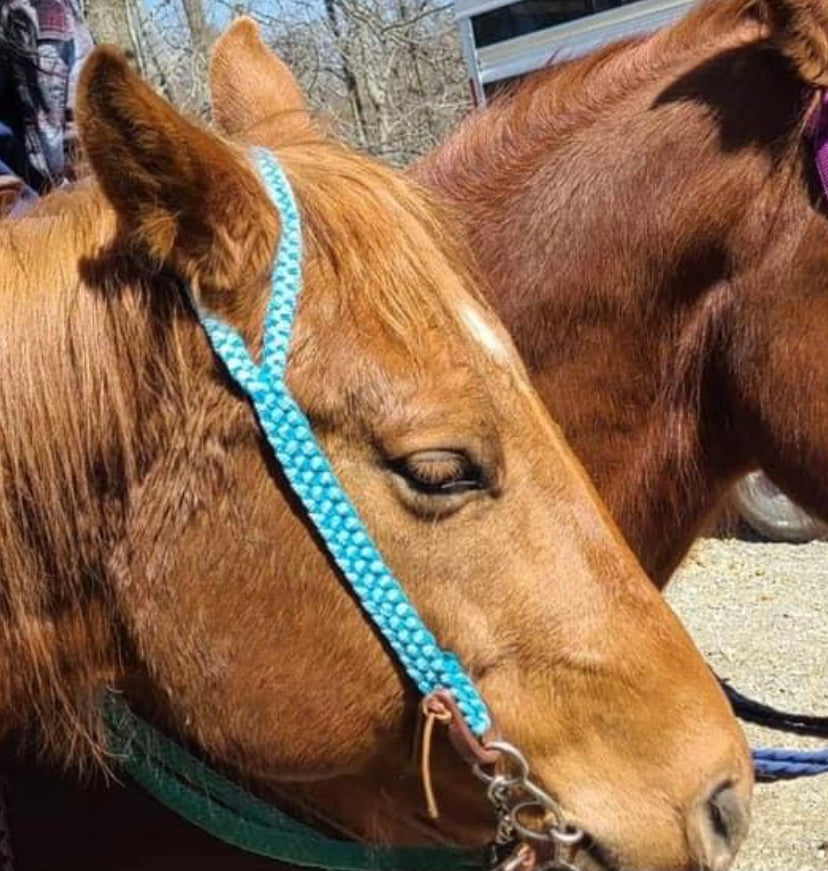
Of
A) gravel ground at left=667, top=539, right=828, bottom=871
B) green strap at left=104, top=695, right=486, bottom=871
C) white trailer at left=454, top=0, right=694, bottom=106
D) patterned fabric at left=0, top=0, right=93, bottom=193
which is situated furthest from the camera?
white trailer at left=454, top=0, right=694, bottom=106

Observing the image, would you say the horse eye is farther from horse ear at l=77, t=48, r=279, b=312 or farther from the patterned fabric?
the patterned fabric

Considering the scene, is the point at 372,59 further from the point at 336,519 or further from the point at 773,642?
the point at 336,519

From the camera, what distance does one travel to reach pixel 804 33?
2.10 m

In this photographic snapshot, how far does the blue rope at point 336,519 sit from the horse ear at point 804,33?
1.09 meters

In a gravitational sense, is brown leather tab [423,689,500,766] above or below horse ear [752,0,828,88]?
below

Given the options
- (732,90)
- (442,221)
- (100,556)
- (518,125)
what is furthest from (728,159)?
(100,556)

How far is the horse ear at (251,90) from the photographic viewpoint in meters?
1.86

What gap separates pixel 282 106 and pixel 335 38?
35.7 feet

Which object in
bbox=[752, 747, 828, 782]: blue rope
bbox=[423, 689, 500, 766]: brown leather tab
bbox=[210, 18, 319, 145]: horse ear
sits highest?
bbox=[210, 18, 319, 145]: horse ear

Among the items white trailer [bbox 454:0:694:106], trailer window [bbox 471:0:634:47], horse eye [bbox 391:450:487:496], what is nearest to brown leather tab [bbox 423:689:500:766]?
horse eye [bbox 391:450:487:496]

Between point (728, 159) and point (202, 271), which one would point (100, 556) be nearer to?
point (202, 271)

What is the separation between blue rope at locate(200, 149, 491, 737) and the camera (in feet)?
4.75

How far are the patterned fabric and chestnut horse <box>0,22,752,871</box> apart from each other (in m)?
0.98

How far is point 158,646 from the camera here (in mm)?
1497
